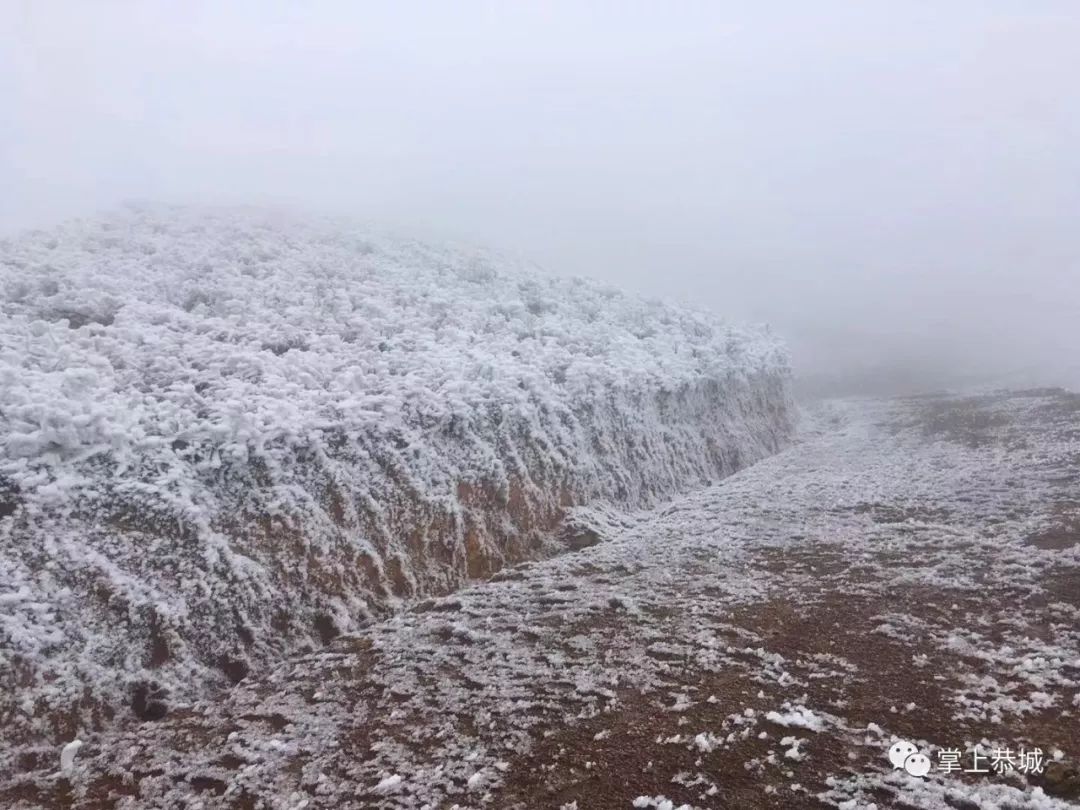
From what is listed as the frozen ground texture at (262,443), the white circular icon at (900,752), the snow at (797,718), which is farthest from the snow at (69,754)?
the white circular icon at (900,752)

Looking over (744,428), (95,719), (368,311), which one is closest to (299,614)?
(95,719)

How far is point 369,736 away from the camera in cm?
830

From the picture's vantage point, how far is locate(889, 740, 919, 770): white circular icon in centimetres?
672

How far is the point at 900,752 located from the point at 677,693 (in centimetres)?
272

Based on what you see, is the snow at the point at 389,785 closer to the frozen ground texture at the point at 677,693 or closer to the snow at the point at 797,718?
the frozen ground texture at the point at 677,693

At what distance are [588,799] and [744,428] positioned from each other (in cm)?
2179

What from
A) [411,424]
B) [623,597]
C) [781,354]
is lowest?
[623,597]

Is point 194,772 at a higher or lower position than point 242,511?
lower

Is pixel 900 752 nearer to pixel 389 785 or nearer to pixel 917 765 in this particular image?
pixel 917 765

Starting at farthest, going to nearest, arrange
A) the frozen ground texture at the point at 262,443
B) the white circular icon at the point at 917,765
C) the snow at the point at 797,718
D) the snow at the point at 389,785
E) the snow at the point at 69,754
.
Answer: the frozen ground texture at the point at 262,443 → the snow at the point at 69,754 → the snow at the point at 797,718 → the snow at the point at 389,785 → the white circular icon at the point at 917,765

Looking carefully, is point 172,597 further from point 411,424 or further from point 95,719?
point 411,424

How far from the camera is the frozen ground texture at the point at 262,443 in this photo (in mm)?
9430

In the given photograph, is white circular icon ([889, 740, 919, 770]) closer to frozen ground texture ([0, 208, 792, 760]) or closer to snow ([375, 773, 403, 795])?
snow ([375, 773, 403, 795])

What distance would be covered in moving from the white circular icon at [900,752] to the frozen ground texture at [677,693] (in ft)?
0.42
